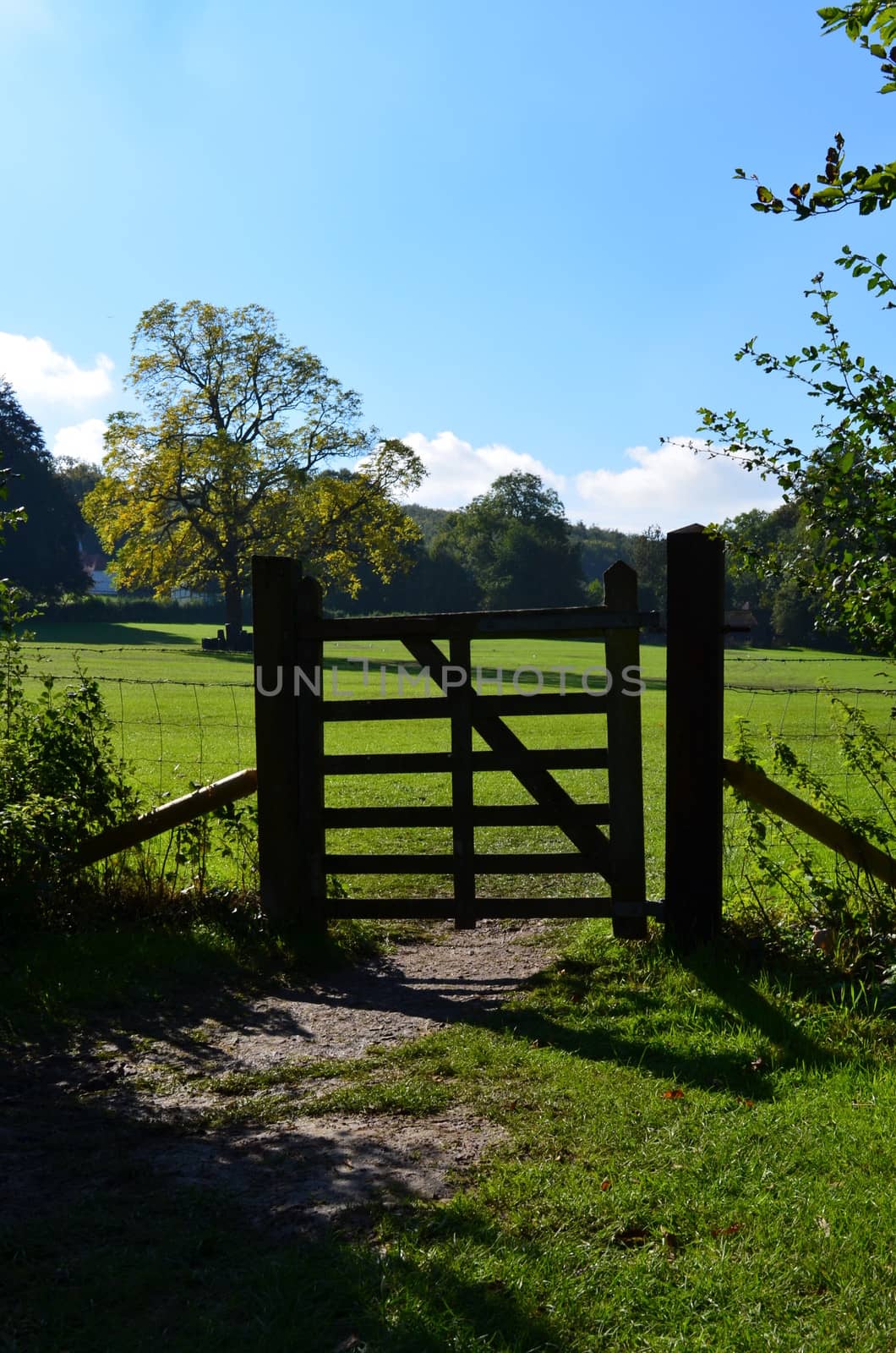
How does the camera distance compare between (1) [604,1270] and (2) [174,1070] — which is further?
(2) [174,1070]

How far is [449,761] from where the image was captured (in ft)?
25.5

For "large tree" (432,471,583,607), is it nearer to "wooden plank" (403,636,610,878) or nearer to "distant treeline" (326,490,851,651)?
"distant treeline" (326,490,851,651)

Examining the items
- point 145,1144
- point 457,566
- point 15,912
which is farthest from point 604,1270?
point 457,566

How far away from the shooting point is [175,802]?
812 cm

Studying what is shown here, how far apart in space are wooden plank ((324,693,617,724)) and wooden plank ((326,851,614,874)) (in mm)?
937

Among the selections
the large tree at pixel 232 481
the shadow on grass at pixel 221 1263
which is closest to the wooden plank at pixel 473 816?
the shadow on grass at pixel 221 1263

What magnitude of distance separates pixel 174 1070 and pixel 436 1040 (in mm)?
1329

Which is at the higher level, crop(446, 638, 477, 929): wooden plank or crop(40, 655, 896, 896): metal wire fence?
crop(446, 638, 477, 929): wooden plank

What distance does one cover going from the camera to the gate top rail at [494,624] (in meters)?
7.49

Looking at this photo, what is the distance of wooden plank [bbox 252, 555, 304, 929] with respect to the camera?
7.90 meters

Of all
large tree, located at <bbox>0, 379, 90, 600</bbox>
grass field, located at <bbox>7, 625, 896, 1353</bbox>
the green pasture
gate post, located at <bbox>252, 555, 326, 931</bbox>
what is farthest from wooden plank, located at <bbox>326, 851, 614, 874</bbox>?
large tree, located at <bbox>0, 379, 90, 600</bbox>

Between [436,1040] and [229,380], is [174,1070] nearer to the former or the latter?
[436,1040]

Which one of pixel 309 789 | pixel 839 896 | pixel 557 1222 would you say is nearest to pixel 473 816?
pixel 309 789

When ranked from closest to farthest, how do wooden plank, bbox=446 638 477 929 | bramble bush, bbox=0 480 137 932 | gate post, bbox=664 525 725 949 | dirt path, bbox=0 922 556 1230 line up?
dirt path, bbox=0 922 556 1230
gate post, bbox=664 525 725 949
bramble bush, bbox=0 480 137 932
wooden plank, bbox=446 638 477 929
